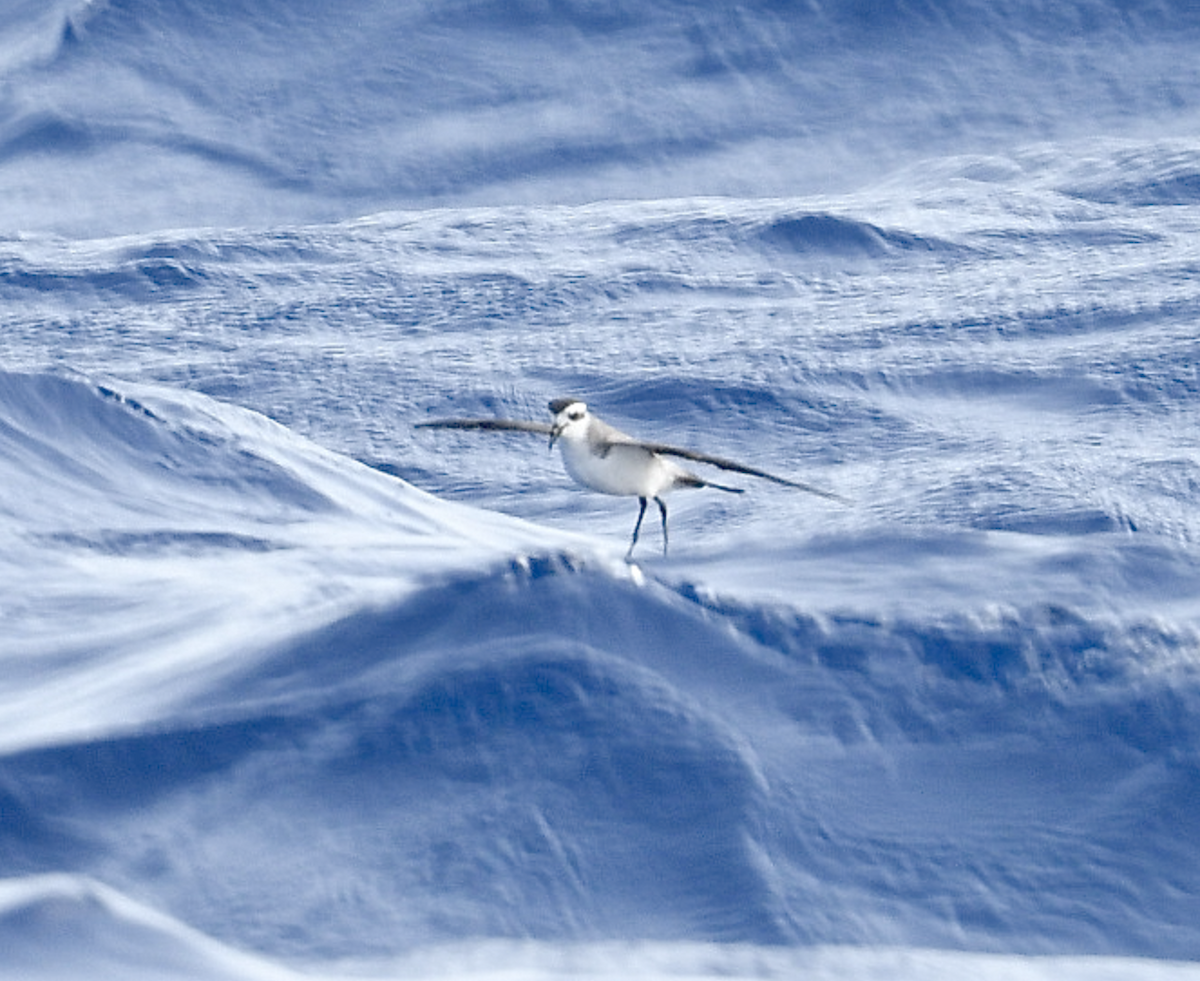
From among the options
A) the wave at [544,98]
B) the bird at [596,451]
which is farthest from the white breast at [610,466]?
the wave at [544,98]

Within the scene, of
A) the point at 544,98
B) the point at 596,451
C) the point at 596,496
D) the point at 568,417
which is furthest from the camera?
the point at 544,98

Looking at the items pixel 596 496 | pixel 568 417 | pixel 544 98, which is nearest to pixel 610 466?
pixel 568 417

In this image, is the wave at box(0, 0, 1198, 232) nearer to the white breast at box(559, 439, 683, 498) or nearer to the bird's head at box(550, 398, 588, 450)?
the white breast at box(559, 439, 683, 498)

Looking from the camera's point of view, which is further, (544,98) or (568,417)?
(544,98)

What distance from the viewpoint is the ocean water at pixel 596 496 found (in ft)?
22.7

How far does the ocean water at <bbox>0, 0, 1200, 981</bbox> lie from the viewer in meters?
6.91

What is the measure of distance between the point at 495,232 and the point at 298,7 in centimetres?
438

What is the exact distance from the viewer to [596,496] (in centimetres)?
1295

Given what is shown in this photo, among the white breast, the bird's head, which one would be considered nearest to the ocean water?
the white breast

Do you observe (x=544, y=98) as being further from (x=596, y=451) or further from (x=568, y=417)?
(x=568, y=417)

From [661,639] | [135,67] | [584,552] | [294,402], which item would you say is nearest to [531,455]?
[294,402]

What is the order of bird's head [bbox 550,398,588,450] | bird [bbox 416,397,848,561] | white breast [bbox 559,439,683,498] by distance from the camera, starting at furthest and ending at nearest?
1. white breast [bbox 559,439,683,498]
2. bird [bbox 416,397,848,561]
3. bird's head [bbox 550,398,588,450]

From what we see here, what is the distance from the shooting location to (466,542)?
34.9 feet

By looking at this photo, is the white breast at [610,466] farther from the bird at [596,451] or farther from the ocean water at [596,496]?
the ocean water at [596,496]
